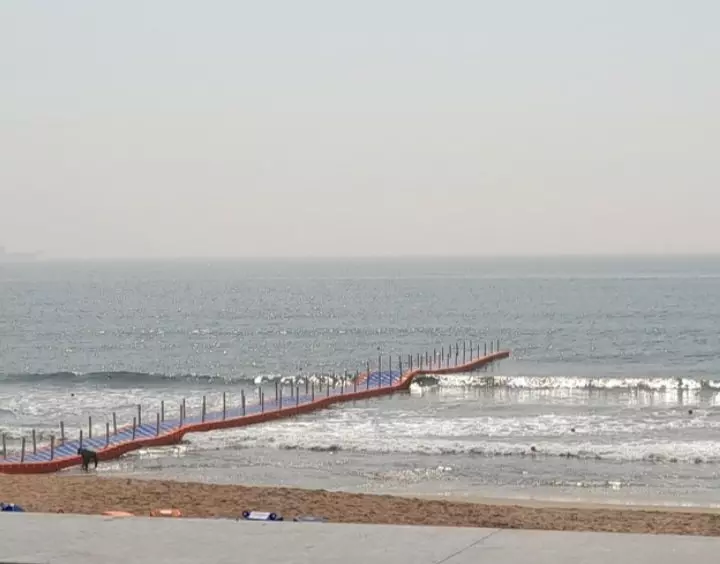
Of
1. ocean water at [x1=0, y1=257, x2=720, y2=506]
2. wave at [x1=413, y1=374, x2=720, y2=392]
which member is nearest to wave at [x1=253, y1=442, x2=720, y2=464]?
ocean water at [x1=0, y1=257, x2=720, y2=506]

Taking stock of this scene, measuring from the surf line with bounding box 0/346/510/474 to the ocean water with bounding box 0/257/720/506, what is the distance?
42.6 inches

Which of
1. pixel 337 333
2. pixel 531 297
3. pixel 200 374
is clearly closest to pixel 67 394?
pixel 200 374

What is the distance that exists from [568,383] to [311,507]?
169ft

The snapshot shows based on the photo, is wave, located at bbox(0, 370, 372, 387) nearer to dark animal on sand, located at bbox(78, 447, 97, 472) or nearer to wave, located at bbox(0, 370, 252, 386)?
wave, located at bbox(0, 370, 252, 386)

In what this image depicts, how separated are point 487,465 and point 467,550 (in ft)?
94.3

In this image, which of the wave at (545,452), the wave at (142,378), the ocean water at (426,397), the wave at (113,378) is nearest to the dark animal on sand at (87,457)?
the ocean water at (426,397)

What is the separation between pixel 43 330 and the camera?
440 ft

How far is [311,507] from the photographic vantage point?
18.4 m

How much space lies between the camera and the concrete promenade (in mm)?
6141

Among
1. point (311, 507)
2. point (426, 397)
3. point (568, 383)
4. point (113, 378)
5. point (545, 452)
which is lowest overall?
point (113, 378)

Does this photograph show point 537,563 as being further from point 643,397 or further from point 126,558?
point 643,397

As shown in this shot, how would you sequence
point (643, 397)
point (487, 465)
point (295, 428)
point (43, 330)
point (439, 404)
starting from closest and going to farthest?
point (487, 465) → point (295, 428) → point (439, 404) → point (643, 397) → point (43, 330)

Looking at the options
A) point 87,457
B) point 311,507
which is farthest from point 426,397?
point 311,507

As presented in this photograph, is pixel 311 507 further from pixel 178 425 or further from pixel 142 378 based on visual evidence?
pixel 142 378
